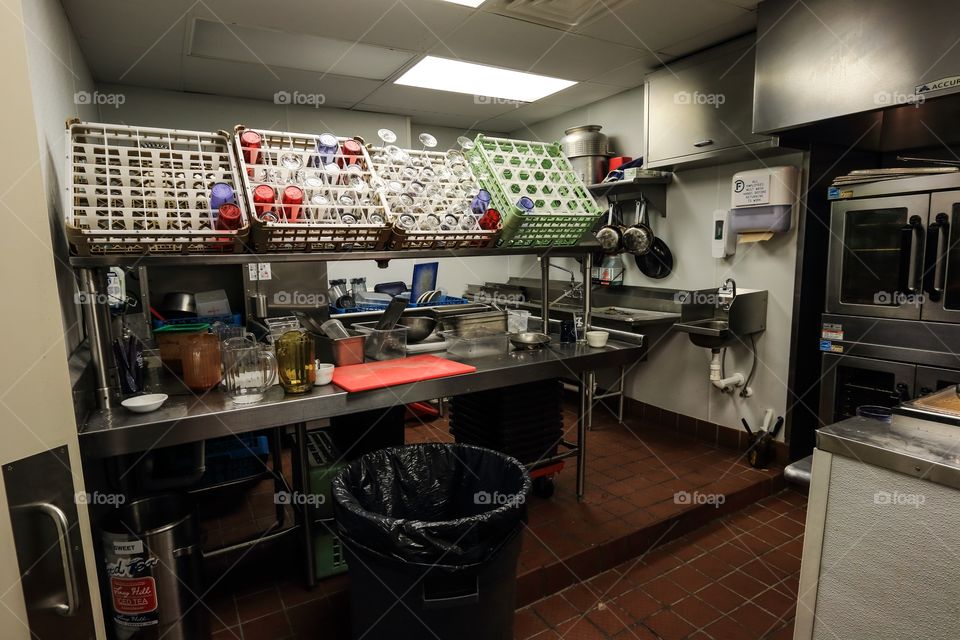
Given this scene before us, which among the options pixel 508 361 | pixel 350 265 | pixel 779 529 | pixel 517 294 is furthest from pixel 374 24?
pixel 779 529

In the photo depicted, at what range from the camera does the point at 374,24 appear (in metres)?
2.90

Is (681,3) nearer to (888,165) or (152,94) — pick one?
(888,165)

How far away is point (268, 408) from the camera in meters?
1.69

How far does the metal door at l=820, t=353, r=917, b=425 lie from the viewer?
2619 millimetres

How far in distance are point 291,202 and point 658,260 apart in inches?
119

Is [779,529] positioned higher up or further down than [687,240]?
further down

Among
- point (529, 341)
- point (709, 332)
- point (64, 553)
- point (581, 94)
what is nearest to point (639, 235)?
point (709, 332)

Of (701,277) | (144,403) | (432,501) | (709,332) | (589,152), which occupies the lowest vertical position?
(432,501)

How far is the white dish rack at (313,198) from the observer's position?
5.96ft

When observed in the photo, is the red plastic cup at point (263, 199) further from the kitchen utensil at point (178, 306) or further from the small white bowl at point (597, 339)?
the kitchen utensil at point (178, 306)

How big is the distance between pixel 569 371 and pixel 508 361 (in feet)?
0.95

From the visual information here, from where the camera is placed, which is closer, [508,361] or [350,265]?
[508,361]

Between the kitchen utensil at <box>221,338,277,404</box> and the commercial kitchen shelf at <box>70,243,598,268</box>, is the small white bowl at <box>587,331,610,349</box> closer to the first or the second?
the commercial kitchen shelf at <box>70,243,598,268</box>

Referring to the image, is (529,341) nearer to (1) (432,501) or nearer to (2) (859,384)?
(1) (432,501)
